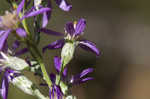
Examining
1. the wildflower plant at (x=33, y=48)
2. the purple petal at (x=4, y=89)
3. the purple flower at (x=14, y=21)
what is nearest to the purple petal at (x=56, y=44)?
the wildflower plant at (x=33, y=48)

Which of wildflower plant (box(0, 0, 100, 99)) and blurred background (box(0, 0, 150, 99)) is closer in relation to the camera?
Answer: wildflower plant (box(0, 0, 100, 99))

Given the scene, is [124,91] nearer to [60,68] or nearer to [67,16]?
[67,16]

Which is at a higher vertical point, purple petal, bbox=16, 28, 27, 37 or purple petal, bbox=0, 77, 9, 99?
purple petal, bbox=16, 28, 27, 37

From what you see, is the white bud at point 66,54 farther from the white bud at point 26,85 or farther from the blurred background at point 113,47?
the blurred background at point 113,47

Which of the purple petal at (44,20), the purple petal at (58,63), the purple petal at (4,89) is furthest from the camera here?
the purple petal at (58,63)

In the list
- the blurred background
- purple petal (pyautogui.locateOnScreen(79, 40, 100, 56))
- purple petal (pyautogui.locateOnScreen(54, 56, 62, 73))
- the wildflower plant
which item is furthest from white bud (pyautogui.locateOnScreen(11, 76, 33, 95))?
the blurred background

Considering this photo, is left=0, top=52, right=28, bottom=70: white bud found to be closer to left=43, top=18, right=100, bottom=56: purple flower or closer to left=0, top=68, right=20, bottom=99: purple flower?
left=0, top=68, right=20, bottom=99: purple flower
